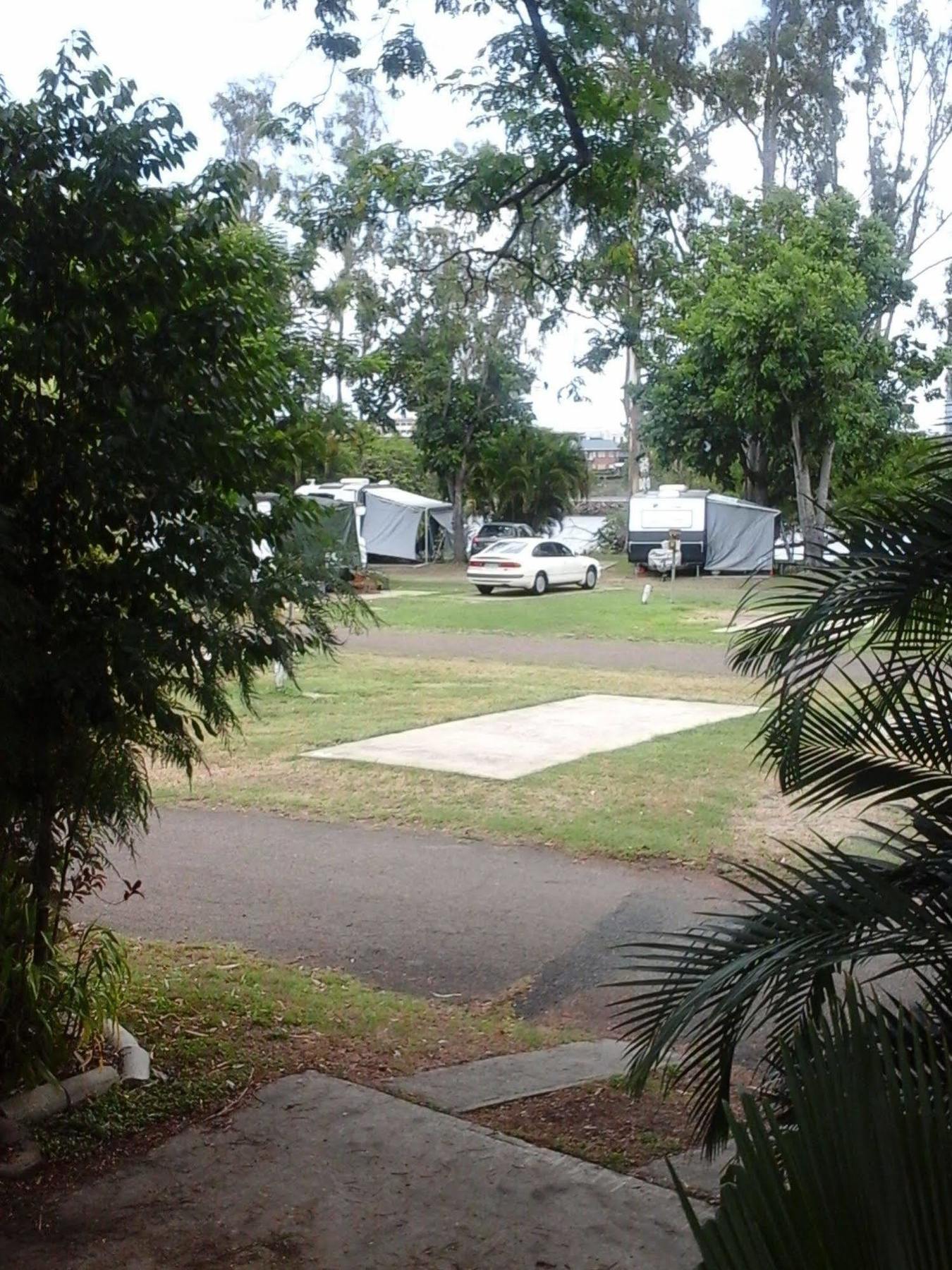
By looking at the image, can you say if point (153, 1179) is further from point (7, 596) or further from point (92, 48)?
point (92, 48)

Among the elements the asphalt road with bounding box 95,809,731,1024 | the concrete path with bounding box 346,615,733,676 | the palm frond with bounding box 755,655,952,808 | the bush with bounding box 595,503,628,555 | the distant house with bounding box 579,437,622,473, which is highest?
the distant house with bounding box 579,437,622,473

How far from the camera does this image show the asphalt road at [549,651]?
17219 millimetres

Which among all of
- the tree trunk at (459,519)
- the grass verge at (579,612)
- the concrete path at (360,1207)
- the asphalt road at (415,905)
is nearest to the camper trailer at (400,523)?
the tree trunk at (459,519)

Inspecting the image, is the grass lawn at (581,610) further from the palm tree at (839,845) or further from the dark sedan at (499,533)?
the palm tree at (839,845)

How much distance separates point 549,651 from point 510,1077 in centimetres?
1409

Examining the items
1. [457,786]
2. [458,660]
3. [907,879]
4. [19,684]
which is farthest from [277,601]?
[458,660]

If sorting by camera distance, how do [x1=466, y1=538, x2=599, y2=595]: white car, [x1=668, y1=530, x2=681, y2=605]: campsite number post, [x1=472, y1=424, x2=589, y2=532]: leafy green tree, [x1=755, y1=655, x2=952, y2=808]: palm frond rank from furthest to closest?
[x1=472, y1=424, x2=589, y2=532]: leafy green tree, [x1=668, y1=530, x2=681, y2=605]: campsite number post, [x1=466, y1=538, x2=599, y2=595]: white car, [x1=755, y1=655, x2=952, y2=808]: palm frond

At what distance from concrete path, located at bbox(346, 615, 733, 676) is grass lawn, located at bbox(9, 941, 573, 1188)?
10.3 m

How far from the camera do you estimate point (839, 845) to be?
321 centimetres

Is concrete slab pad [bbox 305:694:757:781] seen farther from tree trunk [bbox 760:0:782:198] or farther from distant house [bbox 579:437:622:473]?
distant house [bbox 579:437:622:473]

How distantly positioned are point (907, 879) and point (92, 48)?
11.3 feet

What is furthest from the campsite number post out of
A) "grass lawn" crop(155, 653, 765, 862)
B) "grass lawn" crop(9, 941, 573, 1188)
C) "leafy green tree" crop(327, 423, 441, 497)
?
"grass lawn" crop(9, 941, 573, 1188)

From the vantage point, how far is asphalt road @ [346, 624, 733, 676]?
1722cm

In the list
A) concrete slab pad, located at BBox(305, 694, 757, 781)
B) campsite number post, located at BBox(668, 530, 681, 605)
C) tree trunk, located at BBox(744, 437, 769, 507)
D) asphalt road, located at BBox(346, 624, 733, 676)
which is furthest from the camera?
tree trunk, located at BBox(744, 437, 769, 507)
